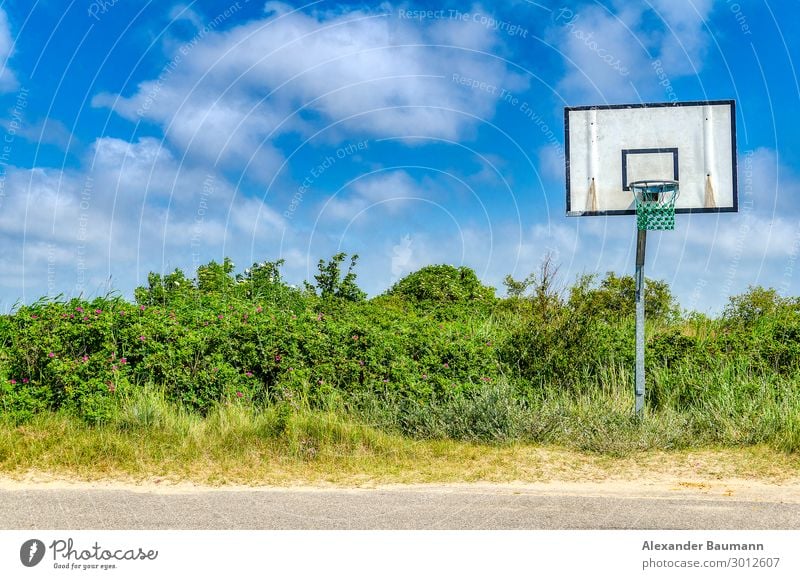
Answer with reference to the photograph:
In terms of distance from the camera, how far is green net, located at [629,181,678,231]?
30.9ft

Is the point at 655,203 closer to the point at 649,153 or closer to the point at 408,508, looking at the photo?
the point at 649,153

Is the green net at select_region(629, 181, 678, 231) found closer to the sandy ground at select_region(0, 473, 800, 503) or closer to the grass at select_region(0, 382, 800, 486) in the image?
the grass at select_region(0, 382, 800, 486)

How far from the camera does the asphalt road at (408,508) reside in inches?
217

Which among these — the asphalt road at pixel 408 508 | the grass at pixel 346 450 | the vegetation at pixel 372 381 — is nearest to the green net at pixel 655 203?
the vegetation at pixel 372 381

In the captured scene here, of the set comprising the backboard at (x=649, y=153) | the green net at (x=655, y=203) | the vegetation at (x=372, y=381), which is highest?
the backboard at (x=649, y=153)

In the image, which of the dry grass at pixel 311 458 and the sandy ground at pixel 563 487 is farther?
the dry grass at pixel 311 458

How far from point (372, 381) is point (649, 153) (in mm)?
4987

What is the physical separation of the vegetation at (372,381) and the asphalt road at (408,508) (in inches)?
47.3

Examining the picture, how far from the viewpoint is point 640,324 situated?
9.34m

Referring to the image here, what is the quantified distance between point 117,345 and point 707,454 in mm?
7222

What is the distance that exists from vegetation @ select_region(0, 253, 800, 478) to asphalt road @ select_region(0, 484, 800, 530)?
120 centimetres

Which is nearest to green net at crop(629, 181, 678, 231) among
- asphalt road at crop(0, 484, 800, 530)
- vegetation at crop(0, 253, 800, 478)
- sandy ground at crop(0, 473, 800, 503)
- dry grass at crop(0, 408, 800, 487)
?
vegetation at crop(0, 253, 800, 478)

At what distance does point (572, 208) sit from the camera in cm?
987

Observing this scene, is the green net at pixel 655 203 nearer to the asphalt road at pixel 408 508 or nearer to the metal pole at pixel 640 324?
the metal pole at pixel 640 324
